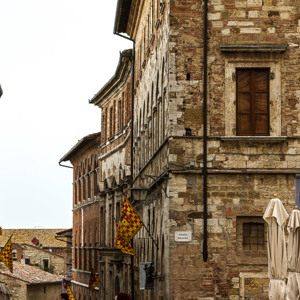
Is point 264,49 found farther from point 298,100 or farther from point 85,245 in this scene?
point 85,245

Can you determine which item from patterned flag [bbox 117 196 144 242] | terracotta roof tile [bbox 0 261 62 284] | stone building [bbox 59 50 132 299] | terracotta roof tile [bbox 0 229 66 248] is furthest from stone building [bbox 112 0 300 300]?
terracotta roof tile [bbox 0 229 66 248]

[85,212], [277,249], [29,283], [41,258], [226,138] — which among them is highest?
[226,138]

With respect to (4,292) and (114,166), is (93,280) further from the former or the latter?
(4,292)

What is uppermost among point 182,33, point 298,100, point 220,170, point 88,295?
point 182,33

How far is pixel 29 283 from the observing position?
200ft

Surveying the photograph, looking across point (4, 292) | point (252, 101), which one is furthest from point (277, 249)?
point (4, 292)

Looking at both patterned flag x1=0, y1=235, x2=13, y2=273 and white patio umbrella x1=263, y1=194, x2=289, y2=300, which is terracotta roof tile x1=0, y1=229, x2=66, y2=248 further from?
white patio umbrella x1=263, y1=194, x2=289, y2=300

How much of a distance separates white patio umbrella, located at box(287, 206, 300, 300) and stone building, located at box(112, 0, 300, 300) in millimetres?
3434

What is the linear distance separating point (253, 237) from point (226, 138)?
2.37 metres

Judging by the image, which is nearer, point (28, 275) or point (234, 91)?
point (234, 91)

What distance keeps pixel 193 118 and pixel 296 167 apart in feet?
8.44

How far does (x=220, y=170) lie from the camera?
21438 millimetres

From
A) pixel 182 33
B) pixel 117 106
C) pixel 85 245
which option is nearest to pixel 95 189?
pixel 85 245

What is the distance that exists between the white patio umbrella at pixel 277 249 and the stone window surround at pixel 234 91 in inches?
157
